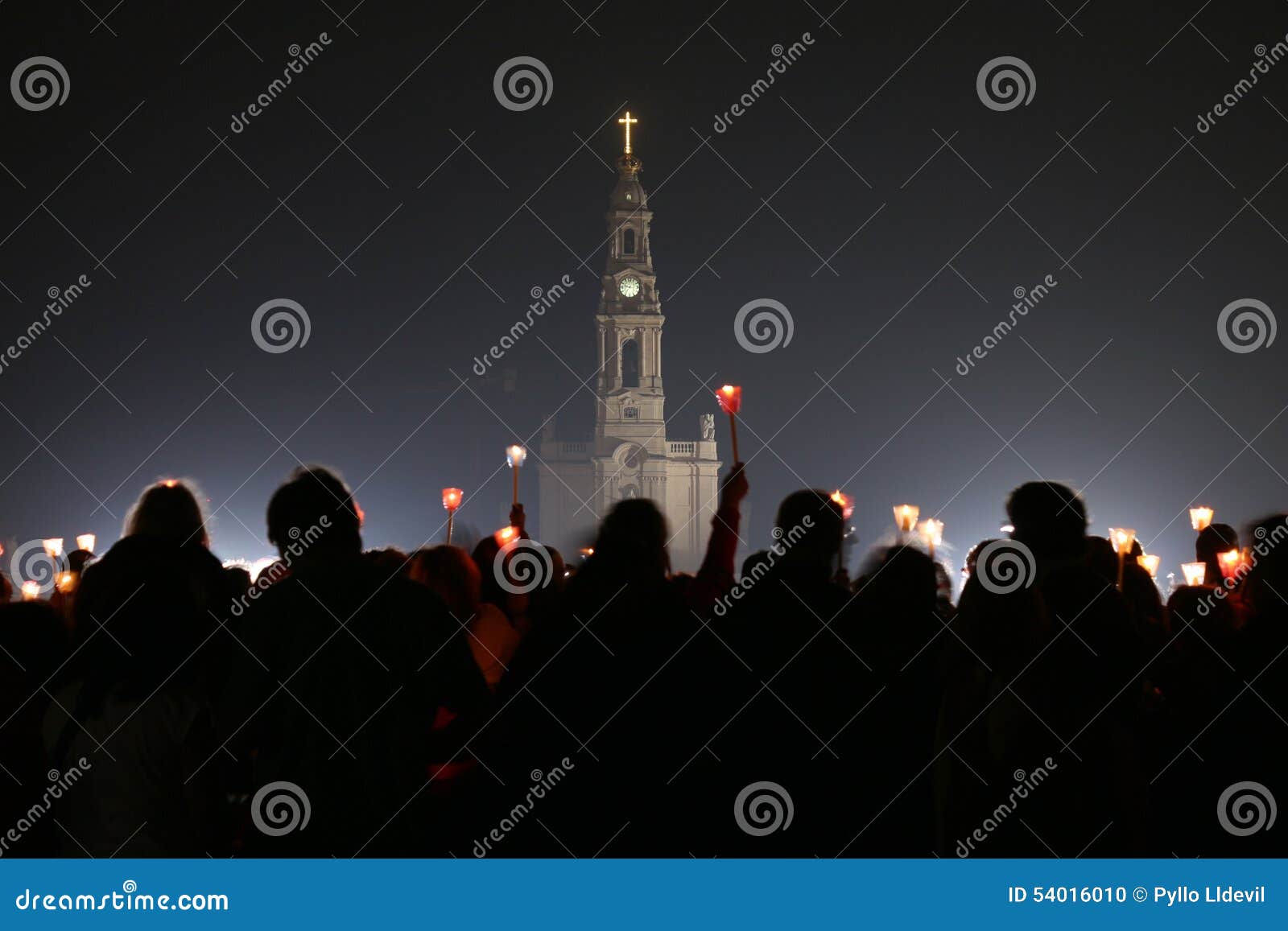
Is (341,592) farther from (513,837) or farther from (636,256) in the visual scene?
(636,256)

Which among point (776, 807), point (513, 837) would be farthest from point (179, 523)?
point (776, 807)

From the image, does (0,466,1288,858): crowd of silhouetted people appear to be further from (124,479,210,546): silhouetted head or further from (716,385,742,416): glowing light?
(716,385,742,416): glowing light

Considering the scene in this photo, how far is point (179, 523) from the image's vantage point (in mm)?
4324

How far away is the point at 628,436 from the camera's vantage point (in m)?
56.0

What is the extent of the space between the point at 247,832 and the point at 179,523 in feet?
3.75

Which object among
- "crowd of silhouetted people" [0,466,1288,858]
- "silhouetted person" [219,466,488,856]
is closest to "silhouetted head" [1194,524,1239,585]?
"crowd of silhouetted people" [0,466,1288,858]

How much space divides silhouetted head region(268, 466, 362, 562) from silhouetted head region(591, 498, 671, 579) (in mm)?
781

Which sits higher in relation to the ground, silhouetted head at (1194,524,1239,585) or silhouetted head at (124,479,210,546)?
silhouetted head at (1194,524,1239,585)

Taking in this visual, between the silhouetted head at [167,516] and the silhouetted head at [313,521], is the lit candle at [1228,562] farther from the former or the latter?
the silhouetted head at [167,516]

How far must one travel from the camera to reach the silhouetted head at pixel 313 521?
3791 millimetres

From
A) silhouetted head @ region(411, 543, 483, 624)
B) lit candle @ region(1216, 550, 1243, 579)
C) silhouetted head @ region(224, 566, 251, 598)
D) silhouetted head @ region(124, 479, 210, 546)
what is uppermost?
lit candle @ region(1216, 550, 1243, 579)

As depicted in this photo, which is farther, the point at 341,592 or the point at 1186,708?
the point at 1186,708

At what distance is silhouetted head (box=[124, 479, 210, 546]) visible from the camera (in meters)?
4.29

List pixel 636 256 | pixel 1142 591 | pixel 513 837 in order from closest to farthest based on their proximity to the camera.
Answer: pixel 513 837 < pixel 1142 591 < pixel 636 256
